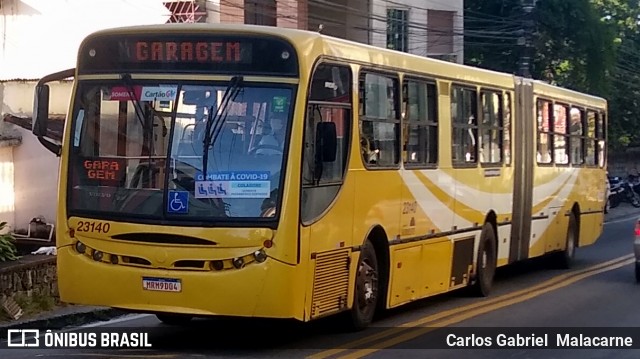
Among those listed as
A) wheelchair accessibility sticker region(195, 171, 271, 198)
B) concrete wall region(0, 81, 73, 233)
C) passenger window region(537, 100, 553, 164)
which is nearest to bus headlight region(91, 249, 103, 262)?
wheelchair accessibility sticker region(195, 171, 271, 198)

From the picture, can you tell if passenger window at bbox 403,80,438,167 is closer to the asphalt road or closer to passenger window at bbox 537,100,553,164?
the asphalt road

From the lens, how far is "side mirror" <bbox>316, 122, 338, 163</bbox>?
10867mm

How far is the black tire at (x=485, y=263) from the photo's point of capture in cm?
1625

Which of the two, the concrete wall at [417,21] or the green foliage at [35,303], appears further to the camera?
the concrete wall at [417,21]

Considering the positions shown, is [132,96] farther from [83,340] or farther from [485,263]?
[485,263]

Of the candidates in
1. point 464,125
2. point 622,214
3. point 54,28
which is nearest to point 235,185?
point 464,125

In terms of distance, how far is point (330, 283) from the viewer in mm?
11195

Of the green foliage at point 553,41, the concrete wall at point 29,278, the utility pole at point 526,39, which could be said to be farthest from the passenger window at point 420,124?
the green foliage at point 553,41

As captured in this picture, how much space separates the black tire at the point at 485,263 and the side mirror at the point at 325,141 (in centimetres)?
574

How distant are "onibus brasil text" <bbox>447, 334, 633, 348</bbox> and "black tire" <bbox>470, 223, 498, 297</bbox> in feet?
12.0

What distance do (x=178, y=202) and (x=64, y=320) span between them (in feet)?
13.1

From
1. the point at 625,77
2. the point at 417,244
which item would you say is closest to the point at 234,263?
the point at 417,244

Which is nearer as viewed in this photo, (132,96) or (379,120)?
(132,96)

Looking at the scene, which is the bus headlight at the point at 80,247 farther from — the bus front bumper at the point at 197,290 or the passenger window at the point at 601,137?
the passenger window at the point at 601,137
